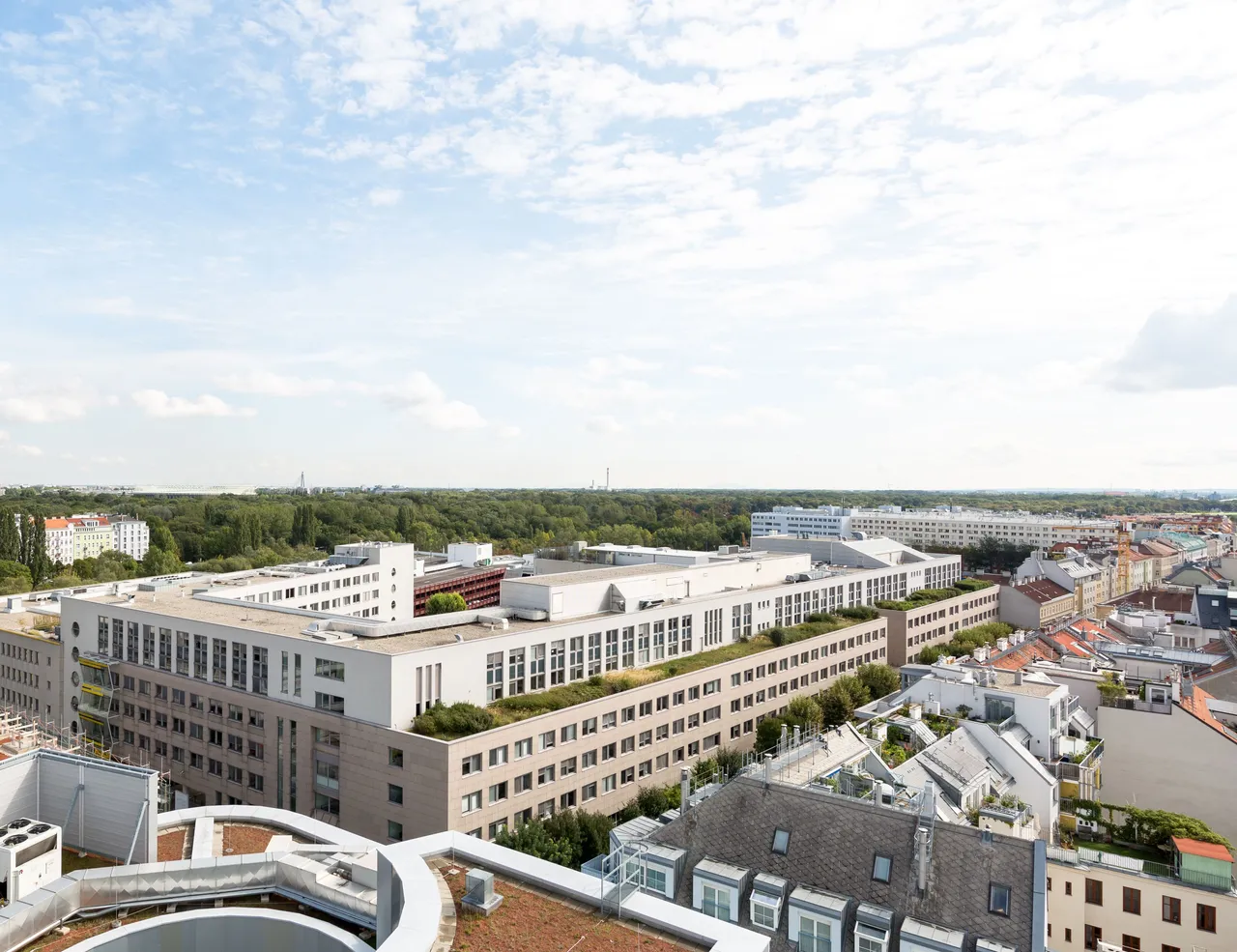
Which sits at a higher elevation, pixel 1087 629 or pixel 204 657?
pixel 204 657

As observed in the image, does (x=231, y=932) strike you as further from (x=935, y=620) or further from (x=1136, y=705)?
(x=935, y=620)

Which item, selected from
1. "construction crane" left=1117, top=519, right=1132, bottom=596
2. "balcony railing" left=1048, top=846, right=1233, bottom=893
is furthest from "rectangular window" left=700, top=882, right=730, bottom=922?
"construction crane" left=1117, top=519, right=1132, bottom=596

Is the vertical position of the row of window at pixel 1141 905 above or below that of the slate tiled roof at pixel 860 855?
below

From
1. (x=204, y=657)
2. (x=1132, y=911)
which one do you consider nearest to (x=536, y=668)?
(x=204, y=657)

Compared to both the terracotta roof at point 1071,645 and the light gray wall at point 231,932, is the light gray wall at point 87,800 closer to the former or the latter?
the light gray wall at point 231,932

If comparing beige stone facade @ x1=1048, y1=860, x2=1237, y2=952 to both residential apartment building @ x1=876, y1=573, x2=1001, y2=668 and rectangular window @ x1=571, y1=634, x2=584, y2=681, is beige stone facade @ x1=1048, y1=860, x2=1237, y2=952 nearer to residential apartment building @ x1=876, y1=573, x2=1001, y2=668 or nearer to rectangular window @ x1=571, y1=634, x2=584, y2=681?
rectangular window @ x1=571, y1=634, x2=584, y2=681

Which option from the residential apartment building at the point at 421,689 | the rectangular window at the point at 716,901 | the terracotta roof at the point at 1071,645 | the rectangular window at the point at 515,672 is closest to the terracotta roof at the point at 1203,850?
the rectangular window at the point at 716,901

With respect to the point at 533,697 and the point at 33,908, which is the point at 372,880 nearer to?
the point at 33,908
